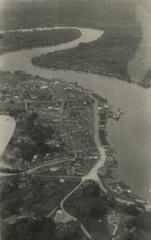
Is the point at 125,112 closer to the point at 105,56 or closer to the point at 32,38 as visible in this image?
the point at 105,56

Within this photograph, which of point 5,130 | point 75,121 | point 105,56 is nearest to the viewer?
point 5,130

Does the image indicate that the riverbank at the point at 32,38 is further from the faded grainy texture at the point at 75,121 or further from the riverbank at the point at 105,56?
the riverbank at the point at 105,56

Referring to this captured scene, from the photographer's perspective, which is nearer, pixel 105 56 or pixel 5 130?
pixel 5 130

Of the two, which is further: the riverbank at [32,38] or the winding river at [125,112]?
the riverbank at [32,38]

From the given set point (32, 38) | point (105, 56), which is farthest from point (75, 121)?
point (32, 38)

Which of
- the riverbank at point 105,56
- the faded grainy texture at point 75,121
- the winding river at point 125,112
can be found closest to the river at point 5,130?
the faded grainy texture at point 75,121

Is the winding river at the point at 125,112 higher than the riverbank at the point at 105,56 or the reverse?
the reverse

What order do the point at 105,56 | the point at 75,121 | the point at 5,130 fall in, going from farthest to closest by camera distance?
the point at 105,56
the point at 75,121
the point at 5,130

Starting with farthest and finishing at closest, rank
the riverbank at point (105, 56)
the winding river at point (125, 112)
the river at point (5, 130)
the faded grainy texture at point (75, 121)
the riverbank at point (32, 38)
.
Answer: the riverbank at point (105, 56) < the riverbank at point (32, 38) < the winding river at point (125, 112) < the river at point (5, 130) < the faded grainy texture at point (75, 121)

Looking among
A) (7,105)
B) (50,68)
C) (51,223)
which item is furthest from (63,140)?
(50,68)
